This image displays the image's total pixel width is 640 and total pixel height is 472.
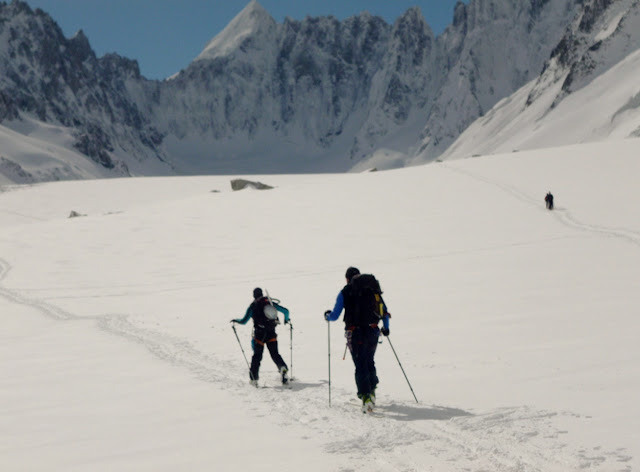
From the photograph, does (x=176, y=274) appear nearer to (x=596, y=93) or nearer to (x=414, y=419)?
(x=414, y=419)

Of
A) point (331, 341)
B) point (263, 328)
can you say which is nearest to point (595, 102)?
point (331, 341)

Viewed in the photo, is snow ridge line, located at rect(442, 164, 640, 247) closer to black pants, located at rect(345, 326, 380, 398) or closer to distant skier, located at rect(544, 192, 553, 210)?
distant skier, located at rect(544, 192, 553, 210)

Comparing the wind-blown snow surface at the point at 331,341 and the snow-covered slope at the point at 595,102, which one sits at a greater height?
the snow-covered slope at the point at 595,102

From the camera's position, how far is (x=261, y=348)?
1109 centimetres

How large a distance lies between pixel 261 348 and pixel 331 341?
3134 millimetres

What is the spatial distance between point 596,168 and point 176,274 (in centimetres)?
3019

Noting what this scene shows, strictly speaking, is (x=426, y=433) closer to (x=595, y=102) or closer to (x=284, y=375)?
(x=284, y=375)

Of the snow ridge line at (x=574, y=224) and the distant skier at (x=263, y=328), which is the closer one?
the distant skier at (x=263, y=328)

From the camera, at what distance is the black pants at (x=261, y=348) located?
1095 cm

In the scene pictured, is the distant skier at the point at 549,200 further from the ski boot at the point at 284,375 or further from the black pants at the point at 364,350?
the black pants at the point at 364,350

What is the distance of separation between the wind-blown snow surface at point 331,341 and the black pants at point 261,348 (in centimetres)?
39

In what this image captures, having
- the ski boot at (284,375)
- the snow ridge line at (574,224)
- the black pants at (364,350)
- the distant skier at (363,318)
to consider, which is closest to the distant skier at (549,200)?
the snow ridge line at (574,224)

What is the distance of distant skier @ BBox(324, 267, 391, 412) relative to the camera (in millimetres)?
9227

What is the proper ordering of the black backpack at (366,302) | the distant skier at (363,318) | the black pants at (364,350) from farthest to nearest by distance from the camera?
1. the black backpack at (366,302)
2. the distant skier at (363,318)
3. the black pants at (364,350)
